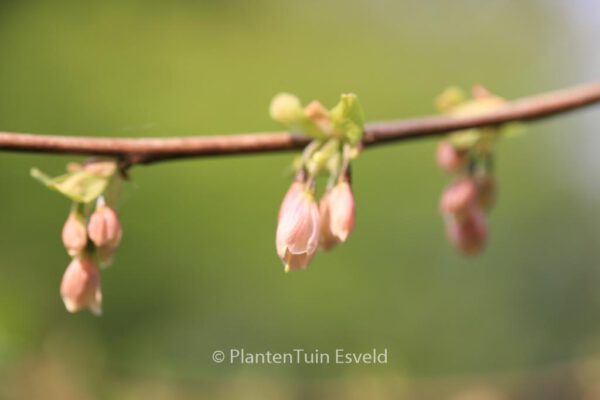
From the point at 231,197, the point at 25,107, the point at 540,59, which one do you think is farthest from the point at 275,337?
the point at 540,59

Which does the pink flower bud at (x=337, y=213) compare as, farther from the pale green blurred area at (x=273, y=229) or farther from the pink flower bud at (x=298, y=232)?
the pale green blurred area at (x=273, y=229)

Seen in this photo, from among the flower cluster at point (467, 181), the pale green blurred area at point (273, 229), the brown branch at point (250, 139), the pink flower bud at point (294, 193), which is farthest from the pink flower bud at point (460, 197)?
the pale green blurred area at point (273, 229)

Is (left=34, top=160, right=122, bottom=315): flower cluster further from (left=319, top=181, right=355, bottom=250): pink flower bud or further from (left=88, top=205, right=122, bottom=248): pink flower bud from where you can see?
(left=319, top=181, right=355, bottom=250): pink flower bud

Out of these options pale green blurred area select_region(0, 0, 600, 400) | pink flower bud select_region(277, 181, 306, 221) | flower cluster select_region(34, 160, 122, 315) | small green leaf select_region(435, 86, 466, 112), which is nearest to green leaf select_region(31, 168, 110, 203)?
flower cluster select_region(34, 160, 122, 315)

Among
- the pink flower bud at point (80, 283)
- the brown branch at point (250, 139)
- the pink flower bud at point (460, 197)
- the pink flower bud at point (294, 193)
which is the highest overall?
the pink flower bud at point (460, 197)

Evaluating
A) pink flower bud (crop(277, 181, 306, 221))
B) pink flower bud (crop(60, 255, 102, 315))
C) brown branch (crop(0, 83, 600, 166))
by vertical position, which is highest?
brown branch (crop(0, 83, 600, 166))

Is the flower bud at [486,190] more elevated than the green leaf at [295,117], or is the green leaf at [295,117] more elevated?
the flower bud at [486,190]

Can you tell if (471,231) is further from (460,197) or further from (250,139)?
(250,139)
